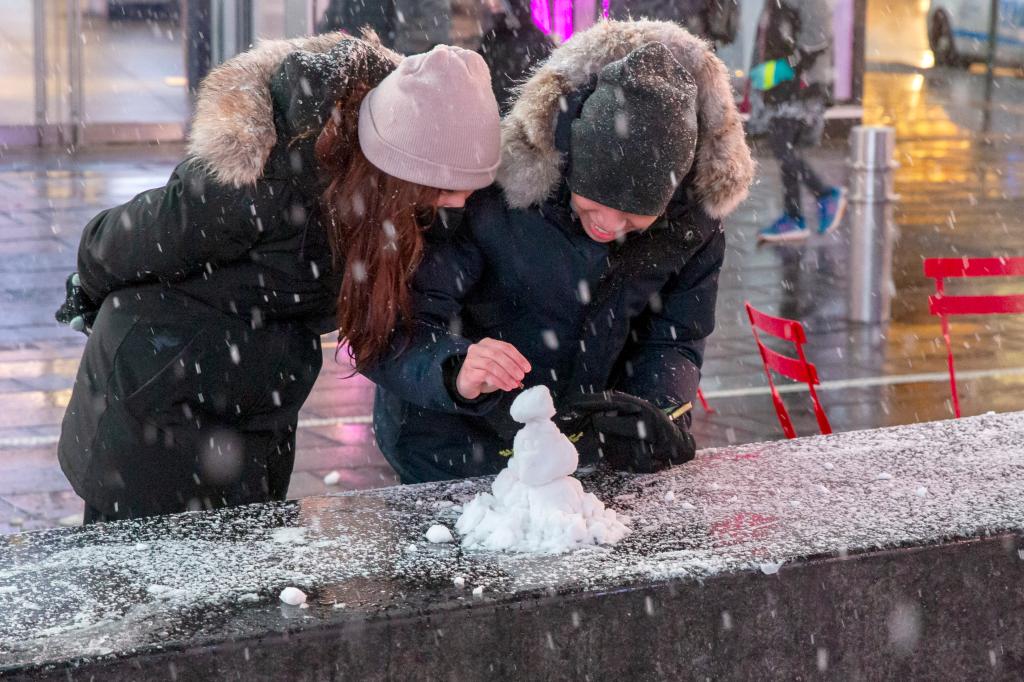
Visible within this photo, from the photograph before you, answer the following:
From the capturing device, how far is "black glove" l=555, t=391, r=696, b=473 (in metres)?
2.97

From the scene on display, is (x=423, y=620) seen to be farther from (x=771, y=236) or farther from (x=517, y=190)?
(x=771, y=236)

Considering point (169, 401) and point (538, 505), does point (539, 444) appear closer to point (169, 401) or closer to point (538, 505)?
point (538, 505)

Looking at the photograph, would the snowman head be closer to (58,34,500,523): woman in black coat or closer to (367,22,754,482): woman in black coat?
(367,22,754,482): woman in black coat

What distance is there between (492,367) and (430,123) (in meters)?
0.50

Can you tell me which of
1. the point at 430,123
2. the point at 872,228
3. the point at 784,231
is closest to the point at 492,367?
the point at 430,123

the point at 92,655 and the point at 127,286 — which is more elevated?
the point at 127,286

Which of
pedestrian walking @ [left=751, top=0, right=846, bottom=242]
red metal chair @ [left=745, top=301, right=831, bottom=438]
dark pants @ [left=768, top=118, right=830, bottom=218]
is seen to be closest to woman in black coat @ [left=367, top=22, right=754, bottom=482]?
red metal chair @ [left=745, top=301, right=831, bottom=438]

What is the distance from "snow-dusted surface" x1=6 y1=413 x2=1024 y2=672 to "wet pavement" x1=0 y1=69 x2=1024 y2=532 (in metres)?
2.11

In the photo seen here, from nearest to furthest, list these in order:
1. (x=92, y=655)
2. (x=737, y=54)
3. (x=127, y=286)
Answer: (x=92, y=655) < (x=127, y=286) < (x=737, y=54)

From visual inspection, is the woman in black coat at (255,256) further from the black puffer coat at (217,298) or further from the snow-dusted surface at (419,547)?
the snow-dusted surface at (419,547)

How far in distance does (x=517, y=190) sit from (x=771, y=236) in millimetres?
7240

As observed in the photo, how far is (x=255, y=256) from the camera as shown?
114 inches

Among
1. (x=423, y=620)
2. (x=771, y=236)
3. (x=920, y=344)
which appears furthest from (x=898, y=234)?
(x=423, y=620)

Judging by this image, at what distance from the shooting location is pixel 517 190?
3059 millimetres
